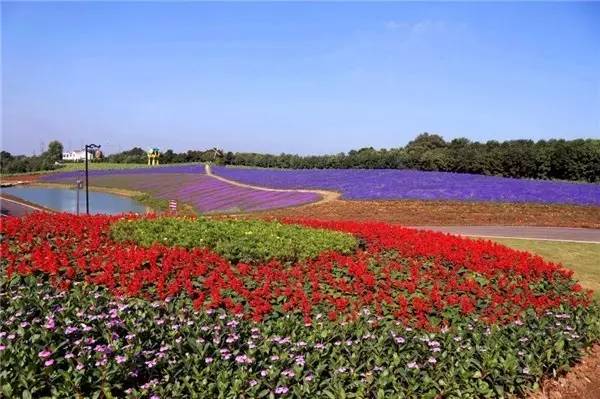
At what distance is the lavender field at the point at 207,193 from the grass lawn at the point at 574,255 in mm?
17505

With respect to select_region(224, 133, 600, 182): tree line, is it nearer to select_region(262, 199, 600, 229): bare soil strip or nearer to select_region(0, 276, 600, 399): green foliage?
select_region(262, 199, 600, 229): bare soil strip

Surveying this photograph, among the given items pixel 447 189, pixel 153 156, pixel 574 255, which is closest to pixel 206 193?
pixel 447 189

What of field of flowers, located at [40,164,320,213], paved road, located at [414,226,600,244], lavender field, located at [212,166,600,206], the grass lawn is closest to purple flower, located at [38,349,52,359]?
the grass lawn

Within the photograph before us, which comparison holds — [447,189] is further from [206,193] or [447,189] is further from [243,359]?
[243,359]

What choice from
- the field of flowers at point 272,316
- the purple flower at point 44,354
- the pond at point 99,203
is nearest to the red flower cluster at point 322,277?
the field of flowers at point 272,316

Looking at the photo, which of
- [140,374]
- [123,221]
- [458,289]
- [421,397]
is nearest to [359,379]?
[421,397]

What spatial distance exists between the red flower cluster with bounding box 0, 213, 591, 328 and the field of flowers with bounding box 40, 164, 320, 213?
892 inches

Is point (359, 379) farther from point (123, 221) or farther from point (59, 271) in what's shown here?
point (123, 221)

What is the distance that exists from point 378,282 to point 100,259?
4.49 meters

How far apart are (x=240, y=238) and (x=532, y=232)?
16201mm

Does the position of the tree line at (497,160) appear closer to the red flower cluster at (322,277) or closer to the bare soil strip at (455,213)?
the bare soil strip at (455,213)

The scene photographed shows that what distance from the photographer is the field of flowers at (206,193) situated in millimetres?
34469

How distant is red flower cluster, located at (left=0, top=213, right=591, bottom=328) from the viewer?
7.08 metres

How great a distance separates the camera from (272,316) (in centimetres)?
659
